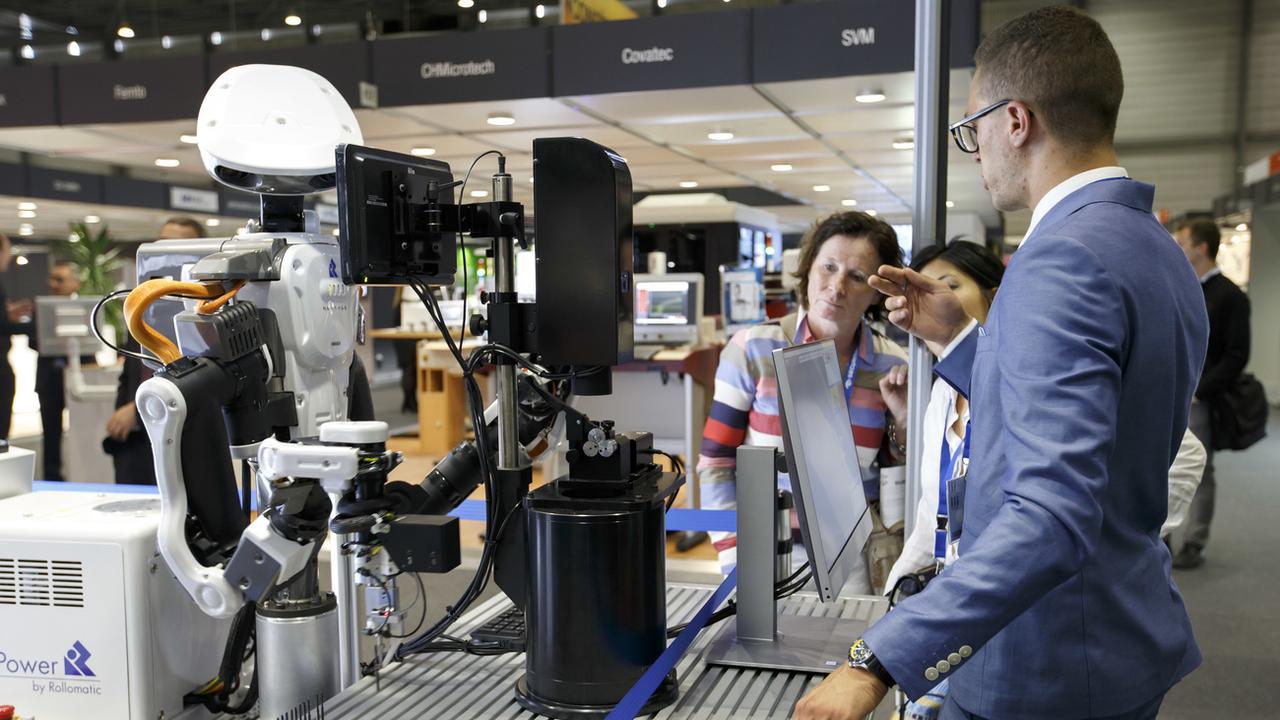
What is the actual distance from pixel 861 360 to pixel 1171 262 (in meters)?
1.26

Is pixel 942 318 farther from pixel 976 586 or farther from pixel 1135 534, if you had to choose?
pixel 976 586

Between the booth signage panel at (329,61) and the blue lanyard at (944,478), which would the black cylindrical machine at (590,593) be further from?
the booth signage panel at (329,61)

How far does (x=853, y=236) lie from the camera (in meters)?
2.36

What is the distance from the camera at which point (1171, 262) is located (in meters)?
1.15

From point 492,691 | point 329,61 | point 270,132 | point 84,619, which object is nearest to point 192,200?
point 329,61

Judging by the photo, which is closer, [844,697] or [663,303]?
[844,697]

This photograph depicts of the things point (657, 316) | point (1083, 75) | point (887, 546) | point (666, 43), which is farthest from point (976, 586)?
point (657, 316)

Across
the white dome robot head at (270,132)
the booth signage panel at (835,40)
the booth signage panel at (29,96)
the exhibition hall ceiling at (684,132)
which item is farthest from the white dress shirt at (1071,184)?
the booth signage panel at (29,96)

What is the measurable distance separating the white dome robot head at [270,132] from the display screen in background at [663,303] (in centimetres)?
507

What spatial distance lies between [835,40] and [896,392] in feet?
11.2

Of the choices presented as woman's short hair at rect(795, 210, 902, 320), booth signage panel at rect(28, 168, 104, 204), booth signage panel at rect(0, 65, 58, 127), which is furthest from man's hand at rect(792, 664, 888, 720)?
booth signage panel at rect(28, 168, 104, 204)

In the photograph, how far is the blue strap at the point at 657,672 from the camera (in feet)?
4.06

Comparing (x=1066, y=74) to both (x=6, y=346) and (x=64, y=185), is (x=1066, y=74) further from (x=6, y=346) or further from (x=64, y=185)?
(x=64, y=185)

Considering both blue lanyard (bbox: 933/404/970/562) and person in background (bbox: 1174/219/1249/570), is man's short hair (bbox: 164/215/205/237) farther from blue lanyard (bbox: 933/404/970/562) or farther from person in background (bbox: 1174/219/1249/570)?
person in background (bbox: 1174/219/1249/570)
